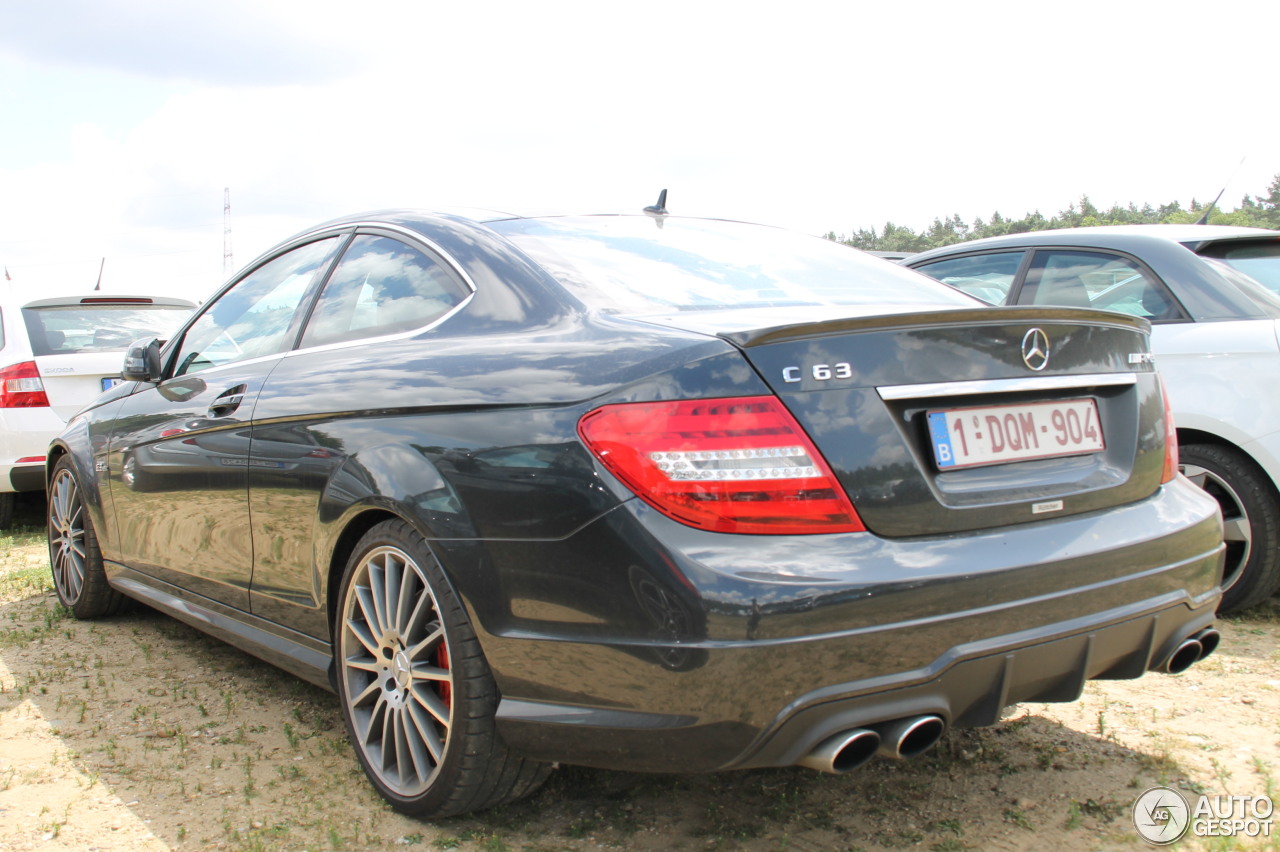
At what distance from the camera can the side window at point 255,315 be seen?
341 cm

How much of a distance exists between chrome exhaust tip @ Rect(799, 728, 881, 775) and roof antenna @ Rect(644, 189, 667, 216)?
192cm

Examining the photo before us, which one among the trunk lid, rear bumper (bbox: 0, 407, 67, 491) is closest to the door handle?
the trunk lid

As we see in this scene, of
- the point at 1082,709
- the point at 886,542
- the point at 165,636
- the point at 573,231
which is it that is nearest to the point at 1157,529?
the point at 886,542

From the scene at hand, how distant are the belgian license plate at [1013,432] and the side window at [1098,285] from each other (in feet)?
6.78

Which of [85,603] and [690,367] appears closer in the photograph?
[690,367]

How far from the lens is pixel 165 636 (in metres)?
4.47

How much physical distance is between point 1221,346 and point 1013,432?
94.4 inches

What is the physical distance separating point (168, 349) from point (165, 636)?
1.24m

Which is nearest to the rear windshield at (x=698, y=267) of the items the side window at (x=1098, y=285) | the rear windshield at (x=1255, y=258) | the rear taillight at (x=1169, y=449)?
the rear taillight at (x=1169, y=449)

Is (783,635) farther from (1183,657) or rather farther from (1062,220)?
(1062,220)

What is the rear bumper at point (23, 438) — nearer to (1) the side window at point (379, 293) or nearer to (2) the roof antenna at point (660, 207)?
(1) the side window at point (379, 293)

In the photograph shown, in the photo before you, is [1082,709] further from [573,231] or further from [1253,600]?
[573,231]

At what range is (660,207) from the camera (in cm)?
349

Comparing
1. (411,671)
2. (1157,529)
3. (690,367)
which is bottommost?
(411,671)
